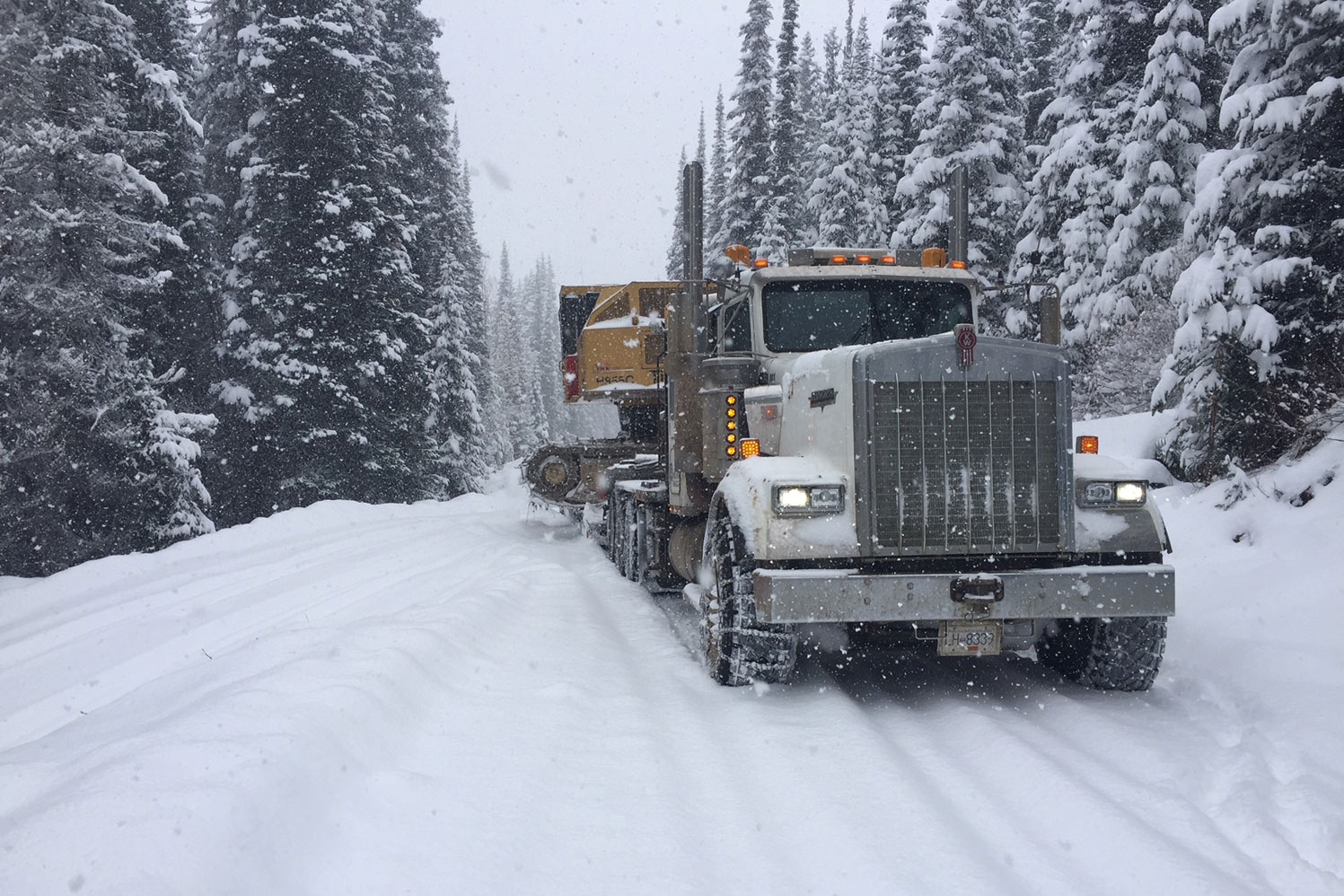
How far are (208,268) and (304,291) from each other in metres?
2.33

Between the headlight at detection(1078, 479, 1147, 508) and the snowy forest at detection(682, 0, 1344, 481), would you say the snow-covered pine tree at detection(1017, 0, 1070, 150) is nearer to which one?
the snowy forest at detection(682, 0, 1344, 481)

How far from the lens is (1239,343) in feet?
31.8

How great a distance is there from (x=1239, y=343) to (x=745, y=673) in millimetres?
7161

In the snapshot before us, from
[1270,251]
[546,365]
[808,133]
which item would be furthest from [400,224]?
[546,365]

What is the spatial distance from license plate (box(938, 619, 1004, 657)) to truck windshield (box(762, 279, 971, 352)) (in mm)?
2423

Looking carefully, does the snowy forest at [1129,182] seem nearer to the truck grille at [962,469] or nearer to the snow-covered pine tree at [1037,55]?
the snow-covered pine tree at [1037,55]

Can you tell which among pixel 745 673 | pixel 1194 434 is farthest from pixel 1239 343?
pixel 745 673

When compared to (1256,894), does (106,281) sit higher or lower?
higher

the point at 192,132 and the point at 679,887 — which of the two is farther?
the point at 192,132

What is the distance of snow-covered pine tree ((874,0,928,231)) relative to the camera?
29.5 m

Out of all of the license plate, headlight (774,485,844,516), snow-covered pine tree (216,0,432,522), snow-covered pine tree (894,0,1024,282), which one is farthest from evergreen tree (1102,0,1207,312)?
snow-covered pine tree (216,0,432,522)

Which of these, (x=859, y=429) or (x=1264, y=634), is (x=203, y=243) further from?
(x=1264, y=634)

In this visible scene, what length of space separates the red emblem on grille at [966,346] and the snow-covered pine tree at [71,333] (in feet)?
42.4

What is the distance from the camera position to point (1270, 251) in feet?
31.4
